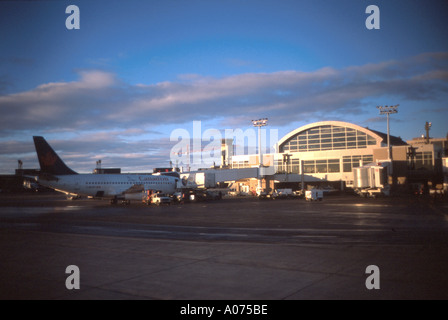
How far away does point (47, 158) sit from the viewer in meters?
45.7

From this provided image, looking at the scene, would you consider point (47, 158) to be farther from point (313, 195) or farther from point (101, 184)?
point (313, 195)

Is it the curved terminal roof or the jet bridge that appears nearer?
the jet bridge

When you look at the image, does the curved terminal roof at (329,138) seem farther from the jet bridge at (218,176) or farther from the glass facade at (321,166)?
the jet bridge at (218,176)

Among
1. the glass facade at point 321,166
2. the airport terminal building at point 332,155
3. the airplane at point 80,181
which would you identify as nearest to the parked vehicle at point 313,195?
the airport terminal building at point 332,155

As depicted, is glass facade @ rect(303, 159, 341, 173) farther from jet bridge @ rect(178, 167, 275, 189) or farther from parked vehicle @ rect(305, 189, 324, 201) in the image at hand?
parked vehicle @ rect(305, 189, 324, 201)

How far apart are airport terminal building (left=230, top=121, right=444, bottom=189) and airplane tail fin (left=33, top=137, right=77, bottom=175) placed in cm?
4819

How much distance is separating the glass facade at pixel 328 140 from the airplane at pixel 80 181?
145ft

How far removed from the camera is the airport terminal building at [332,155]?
69250mm

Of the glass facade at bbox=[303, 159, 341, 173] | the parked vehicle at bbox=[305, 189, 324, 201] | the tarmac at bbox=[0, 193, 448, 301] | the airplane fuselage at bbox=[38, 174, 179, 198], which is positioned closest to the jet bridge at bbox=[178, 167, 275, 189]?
the glass facade at bbox=[303, 159, 341, 173]

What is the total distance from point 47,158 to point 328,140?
59.1 m

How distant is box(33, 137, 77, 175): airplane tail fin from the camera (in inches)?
1783

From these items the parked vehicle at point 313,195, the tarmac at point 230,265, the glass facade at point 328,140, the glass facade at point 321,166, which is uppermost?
the glass facade at point 328,140
